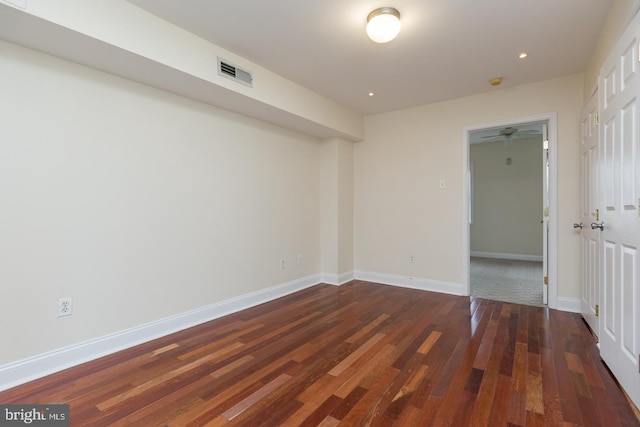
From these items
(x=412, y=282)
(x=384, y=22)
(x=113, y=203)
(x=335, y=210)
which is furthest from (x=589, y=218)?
(x=113, y=203)

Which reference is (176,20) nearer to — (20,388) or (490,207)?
(20,388)

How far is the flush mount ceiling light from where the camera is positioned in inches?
82.9

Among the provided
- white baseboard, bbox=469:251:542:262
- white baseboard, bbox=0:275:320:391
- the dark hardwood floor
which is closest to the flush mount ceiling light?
the dark hardwood floor

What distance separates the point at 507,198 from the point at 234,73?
6534mm

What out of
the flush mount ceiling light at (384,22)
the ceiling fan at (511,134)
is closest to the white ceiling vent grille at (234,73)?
the flush mount ceiling light at (384,22)

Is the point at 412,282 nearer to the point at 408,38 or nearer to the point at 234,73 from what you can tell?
the point at 408,38

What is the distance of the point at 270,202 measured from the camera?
3.70 metres

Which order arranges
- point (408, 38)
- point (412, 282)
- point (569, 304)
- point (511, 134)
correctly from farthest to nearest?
1. point (511, 134)
2. point (412, 282)
3. point (569, 304)
4. point (408, 38)

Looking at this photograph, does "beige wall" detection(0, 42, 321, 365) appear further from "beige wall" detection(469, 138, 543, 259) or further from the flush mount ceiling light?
"beige wall" detection(469, 138, 543, 259)

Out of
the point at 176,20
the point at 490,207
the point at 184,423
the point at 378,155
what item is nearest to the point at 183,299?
the point at 184,423

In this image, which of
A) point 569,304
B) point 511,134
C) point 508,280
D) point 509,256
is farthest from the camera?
point 509,256

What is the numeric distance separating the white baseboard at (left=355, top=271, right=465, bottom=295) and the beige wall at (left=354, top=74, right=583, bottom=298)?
6cm

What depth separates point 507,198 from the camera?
6.80 m

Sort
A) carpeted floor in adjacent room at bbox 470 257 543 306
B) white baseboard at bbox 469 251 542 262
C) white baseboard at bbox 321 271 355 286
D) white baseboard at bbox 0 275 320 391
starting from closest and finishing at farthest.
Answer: white baseboard at bbox 0 275 320 391 < carpeted floor in adjacent room at bbox 470 257 543 306 < white baseboard at bbox 321 271 355 286 < white baseboard at bbox 469 251 542 262
